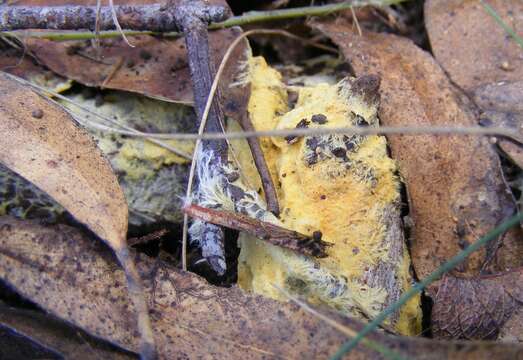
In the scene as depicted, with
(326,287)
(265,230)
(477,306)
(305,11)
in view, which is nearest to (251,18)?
(305,11)

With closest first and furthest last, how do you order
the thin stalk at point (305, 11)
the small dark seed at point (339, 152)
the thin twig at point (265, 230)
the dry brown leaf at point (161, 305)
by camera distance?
the dry brown leaf at point (161, 305), the thin twig at point (265, 230), the small dark seed at point (339, 152), the thin stalk at point (305, 11)

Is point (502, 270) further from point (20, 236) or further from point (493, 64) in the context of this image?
point (20, 236)

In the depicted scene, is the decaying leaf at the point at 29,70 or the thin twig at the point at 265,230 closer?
the thin twig at the point at 265,230

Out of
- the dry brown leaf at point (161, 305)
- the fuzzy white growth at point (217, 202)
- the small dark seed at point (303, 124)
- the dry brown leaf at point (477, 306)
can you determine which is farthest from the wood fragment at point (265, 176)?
the dry brown leaf at point (477, 306)

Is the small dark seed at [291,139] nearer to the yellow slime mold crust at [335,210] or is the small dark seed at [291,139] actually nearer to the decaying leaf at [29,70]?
the yellow slime mold crust at [335,210]

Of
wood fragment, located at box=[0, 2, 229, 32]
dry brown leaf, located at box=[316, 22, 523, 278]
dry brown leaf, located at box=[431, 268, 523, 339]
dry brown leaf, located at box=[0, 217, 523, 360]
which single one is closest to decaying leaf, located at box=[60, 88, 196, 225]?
wood fragment, located at box=[0, 2, 229, 32]

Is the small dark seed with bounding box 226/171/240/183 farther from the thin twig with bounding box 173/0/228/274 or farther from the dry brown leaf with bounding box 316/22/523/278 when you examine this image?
the dry brown leaf with bounding box 316/22/523/278

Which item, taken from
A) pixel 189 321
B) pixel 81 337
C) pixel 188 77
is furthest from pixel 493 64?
pixel 81 337
